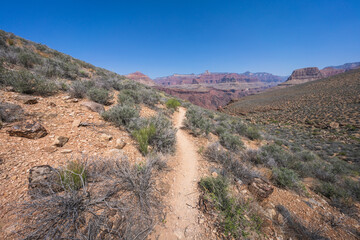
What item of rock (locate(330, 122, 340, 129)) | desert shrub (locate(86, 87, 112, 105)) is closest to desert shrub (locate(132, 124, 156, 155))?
desert shrub (locate(86, 87, 112, 105))

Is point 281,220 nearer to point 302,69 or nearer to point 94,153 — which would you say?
point 94,153

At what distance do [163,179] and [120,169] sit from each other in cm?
109

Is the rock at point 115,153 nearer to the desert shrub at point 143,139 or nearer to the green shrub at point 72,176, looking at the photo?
the desert shrub at point 143,139

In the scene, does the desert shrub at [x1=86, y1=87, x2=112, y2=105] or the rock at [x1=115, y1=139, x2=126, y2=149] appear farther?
the desert shrub at [x1=86, y1=87, x2=112, y2=105]

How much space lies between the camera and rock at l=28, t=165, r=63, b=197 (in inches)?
69.0

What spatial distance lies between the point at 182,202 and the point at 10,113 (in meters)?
4.40

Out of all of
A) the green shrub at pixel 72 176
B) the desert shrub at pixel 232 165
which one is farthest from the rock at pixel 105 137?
the desert shrub at pixel 232 165

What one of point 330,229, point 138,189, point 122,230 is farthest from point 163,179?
point 330,229

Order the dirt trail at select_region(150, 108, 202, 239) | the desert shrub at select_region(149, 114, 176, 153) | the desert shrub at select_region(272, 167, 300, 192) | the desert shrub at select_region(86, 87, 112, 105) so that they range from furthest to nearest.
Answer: the desert shrub at select_region(86, 87, 112, 105)
the desert shrub at select_region(149, 114, 176, 153)
the desert shrub at select_region(272, 167, 300, 192)
the dirt trail at select_region(150, 108, 202, 239)

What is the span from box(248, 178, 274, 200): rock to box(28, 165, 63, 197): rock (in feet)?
13.0

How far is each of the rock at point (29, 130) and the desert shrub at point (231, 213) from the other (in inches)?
157

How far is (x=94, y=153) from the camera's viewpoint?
2.81 metres

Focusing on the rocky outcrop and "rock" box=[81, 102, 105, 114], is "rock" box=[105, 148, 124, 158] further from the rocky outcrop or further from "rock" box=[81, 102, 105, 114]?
the rocky outcrop

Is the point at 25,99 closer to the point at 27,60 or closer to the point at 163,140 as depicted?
the point at 163,140
